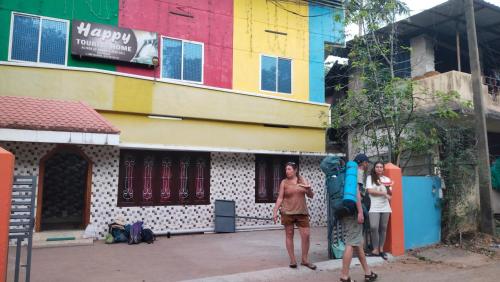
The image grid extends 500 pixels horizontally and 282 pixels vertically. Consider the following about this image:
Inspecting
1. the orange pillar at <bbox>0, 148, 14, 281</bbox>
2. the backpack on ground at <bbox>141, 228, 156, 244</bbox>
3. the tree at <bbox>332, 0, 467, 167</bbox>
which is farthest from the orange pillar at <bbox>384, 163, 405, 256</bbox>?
the orange pillar at <bbox>0, 148, 14, 281</bbox>

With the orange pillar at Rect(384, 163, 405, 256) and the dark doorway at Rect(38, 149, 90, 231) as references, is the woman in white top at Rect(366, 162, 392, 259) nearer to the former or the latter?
the orange pillar at Rect(384, 163, 405, 256)

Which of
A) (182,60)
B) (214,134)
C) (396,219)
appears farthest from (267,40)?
(396,219)

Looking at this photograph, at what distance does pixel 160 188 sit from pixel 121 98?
8.56 feet

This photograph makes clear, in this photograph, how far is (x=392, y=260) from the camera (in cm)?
762

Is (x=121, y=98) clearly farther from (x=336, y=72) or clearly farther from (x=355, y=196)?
(x=336, y=72)

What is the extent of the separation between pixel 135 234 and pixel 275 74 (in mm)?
6732

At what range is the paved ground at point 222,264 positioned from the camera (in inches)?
252

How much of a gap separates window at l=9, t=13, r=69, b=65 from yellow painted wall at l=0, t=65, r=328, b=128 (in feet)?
1.98

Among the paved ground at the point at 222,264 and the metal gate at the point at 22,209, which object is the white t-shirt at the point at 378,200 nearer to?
the paved ground at the point at 222,264

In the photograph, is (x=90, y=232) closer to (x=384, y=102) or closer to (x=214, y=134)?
(x=214, y=134)

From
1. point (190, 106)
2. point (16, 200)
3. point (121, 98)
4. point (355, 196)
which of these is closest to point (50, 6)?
point (121, 98)

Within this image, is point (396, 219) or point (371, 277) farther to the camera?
point (396, 219)

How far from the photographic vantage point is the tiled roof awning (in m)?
8.70

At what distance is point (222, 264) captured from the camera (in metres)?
7.33
